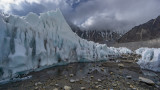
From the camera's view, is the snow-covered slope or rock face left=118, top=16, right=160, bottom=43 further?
rock face left=118, top=16, right=160, bottom=43

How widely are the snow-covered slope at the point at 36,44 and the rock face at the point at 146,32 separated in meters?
69.5

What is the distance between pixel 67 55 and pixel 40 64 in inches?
110

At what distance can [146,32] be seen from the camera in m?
67.3

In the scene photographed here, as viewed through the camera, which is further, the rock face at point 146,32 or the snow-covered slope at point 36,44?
the rock face at point 146,32

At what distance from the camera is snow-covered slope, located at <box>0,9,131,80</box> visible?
4910 mm

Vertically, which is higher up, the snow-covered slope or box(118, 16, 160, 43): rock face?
box(118, 16, 160, 43): rock face

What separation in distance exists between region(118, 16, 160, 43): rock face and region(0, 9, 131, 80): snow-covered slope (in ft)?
228

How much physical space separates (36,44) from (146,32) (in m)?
79.2

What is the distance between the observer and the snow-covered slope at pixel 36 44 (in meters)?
4.91

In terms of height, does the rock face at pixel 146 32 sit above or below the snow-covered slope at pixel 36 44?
above

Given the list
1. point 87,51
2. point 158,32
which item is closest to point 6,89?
point 87,51

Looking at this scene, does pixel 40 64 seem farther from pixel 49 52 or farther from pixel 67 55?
pixel 67 55

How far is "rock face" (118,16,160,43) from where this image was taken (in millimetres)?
64150

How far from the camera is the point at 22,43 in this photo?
224 inches
